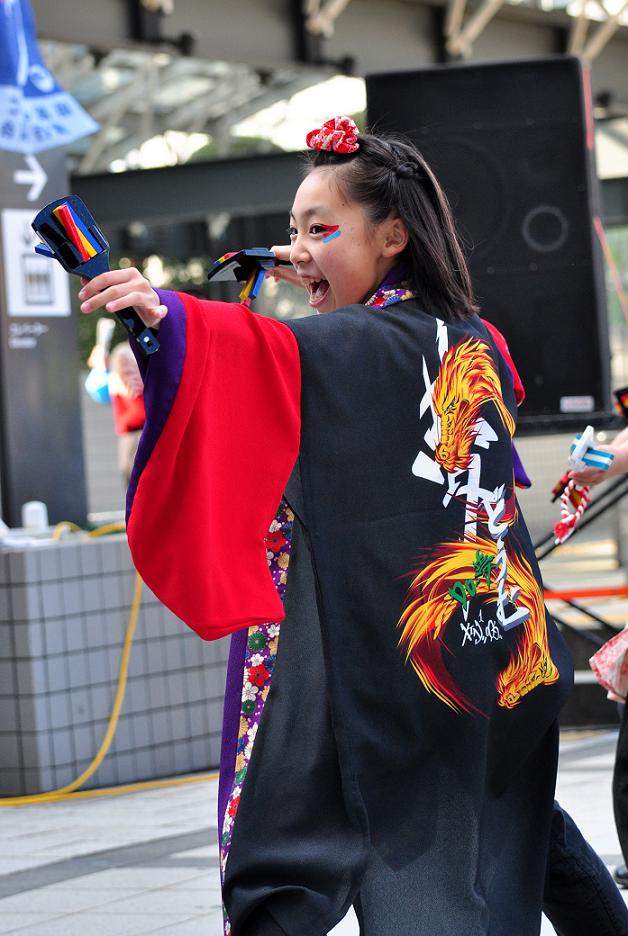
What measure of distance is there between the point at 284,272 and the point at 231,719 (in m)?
0.69

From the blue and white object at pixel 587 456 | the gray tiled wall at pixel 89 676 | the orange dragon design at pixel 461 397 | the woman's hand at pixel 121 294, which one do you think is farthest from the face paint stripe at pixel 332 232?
the gray tiled wall at pixel 89 676

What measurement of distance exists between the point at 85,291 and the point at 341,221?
1.50 feet

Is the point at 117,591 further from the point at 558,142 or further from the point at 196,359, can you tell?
the point at 196,359

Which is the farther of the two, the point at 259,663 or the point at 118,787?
the point at 118,787

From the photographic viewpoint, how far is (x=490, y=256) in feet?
19.0

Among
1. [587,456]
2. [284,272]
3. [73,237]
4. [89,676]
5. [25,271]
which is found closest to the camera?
[73,237]

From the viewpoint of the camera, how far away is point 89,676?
5.20 metres

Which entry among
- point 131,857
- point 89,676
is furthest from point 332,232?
point 89,676

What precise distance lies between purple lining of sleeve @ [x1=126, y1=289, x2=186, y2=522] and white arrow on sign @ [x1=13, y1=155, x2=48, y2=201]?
453 cm

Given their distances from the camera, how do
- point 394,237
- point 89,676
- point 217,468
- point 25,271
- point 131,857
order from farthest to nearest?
point 25,271, point 89,676, point 131,857, point 394,237, point 217,468

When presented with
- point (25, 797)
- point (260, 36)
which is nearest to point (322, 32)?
point (260, 36)

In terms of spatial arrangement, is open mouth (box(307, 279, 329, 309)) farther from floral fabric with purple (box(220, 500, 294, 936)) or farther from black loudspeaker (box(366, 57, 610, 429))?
black loudspeaker (box(366, 57, 610, 429))

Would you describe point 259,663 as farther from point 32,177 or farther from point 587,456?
point 32,177

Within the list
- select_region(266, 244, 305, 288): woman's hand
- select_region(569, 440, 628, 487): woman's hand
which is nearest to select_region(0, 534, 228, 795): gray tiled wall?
select_region(569, 440, 628, 487): woman's hand
